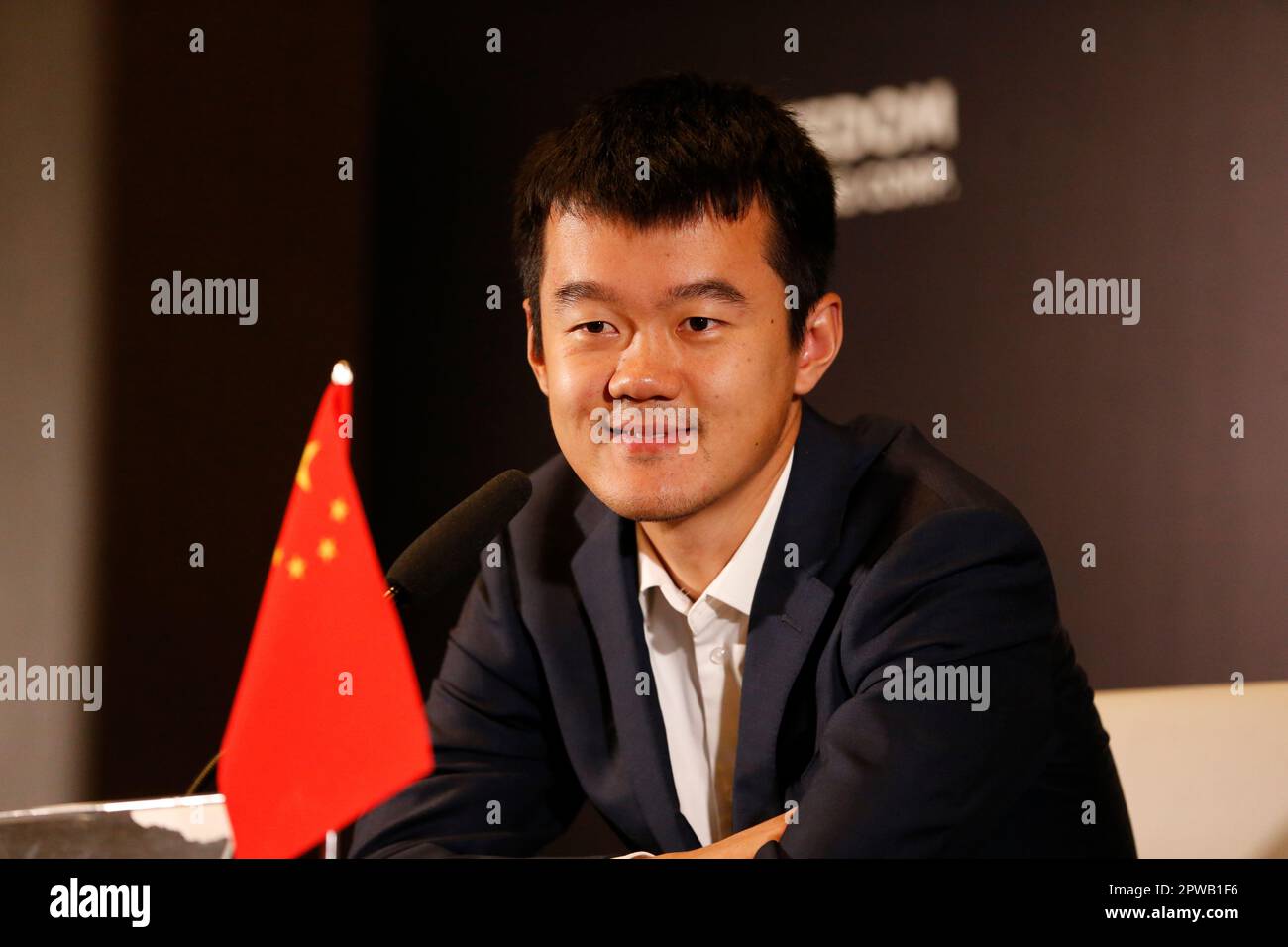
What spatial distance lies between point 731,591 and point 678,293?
37 centimetres

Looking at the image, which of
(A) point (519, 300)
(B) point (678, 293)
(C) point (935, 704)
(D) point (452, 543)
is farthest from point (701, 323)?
(C) point (935, 704)

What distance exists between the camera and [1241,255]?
5.03ft

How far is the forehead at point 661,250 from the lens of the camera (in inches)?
56.7

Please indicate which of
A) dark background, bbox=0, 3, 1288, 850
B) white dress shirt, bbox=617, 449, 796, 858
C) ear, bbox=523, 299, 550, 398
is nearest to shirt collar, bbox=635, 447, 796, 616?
white dress shirt, bbox=617, 449, 796, 858

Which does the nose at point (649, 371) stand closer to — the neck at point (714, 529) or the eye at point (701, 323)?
the eye at point (701, 323)

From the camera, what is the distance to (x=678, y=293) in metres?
1.44

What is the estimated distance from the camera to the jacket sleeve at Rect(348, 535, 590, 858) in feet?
5.10

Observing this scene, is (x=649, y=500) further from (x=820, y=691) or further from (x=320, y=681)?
(x=320, y=681)

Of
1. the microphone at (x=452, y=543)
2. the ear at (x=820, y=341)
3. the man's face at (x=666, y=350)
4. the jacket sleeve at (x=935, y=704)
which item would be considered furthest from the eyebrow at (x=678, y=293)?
the jacket sleeve at (x=935, y=704)

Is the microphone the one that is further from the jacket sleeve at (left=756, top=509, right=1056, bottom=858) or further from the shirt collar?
the jacket sleeve at (left=756, top=509, right=1056, bottom=858)

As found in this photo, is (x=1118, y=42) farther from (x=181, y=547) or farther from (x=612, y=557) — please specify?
(x=181, y=547)
